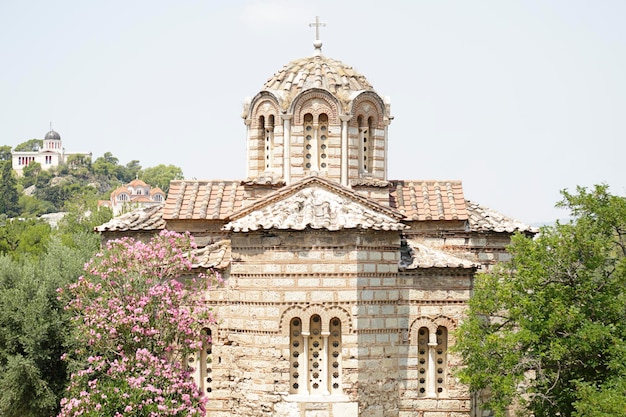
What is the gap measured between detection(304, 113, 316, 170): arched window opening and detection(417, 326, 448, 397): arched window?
508 centimetres

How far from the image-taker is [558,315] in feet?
52.4

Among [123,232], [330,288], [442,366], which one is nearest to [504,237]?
[442,366]

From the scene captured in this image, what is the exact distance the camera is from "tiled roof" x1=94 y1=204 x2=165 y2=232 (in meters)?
21.3

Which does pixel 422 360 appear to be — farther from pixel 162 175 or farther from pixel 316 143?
pixel 162 175

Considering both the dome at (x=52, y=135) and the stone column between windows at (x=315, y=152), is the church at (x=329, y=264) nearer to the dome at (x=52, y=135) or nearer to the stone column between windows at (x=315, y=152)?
the stone column between windows at (x=315, y=152)

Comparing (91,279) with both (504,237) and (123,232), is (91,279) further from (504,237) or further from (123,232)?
(504,237)

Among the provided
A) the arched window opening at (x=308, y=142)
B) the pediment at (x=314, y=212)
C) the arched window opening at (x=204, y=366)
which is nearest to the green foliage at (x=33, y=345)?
the arched window opening at (x=204, y=366)

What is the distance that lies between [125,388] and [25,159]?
492 ft

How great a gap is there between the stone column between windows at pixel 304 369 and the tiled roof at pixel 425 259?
2663 mm

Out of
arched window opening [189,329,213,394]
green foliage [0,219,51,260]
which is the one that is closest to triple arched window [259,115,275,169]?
arched window opening [189,329,213,394]

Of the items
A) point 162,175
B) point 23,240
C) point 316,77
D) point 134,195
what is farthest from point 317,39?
point 162,175

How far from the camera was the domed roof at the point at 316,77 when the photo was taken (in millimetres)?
21156

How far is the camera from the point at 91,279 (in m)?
19.9

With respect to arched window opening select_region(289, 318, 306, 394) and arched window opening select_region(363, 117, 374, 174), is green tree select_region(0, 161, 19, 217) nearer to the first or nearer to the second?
arched window opening select_region(363, 117, 374, 174)
